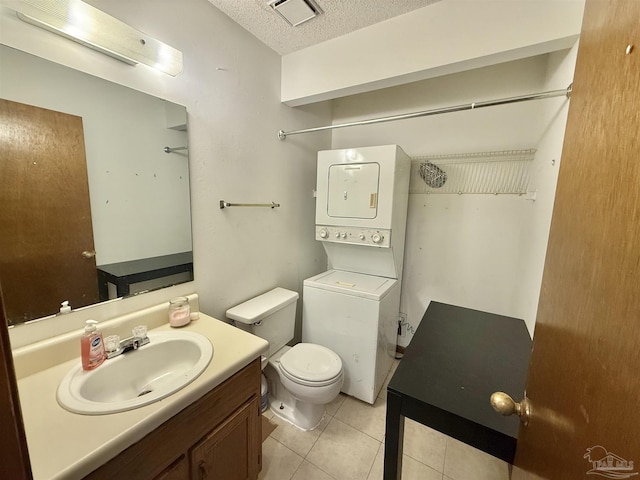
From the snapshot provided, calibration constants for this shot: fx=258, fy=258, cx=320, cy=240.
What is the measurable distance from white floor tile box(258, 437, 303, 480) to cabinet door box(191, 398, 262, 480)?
0.66 ft

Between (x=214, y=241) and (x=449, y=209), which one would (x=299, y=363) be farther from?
(x=449, y=209)

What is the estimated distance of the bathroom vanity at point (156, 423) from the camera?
0.69 metres

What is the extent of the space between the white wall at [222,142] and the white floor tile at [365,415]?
103cm

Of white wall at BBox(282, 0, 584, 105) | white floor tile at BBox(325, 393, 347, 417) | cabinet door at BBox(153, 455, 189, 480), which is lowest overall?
white floor tile at BBox(325, 393, 347, 417)

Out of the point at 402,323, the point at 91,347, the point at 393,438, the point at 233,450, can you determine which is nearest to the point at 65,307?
the point at 91,347

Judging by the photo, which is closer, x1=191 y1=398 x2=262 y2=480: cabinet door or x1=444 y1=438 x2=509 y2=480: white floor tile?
x1=191 y1=398 x2=262 y2=480: cabinet door

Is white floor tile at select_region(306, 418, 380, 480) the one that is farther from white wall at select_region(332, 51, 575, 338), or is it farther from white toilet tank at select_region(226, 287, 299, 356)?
white wall at select_region(332, 51, 575, 338)

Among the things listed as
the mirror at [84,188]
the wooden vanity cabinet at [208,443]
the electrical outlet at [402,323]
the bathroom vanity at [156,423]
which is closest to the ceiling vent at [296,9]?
the mirror at [84,188]

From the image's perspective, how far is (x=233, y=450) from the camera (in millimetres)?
1139

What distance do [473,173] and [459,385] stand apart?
1.68m

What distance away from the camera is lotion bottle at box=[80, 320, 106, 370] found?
977 millimetres

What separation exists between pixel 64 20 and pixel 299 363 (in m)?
1.98

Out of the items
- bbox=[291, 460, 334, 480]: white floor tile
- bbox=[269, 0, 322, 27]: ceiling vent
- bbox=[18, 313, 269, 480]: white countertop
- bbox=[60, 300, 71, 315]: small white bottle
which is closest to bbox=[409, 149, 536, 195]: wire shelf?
bbox=[269, 0, 322, 27]: ceiling vent

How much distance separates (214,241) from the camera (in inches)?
63.3
